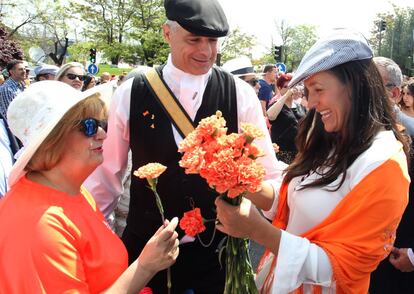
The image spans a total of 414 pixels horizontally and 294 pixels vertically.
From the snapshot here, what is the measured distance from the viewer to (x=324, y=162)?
6.03ft

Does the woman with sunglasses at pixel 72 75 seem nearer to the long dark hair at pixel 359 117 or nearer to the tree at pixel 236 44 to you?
the long dark hair at pixel 359 117

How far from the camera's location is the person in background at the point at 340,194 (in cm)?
148

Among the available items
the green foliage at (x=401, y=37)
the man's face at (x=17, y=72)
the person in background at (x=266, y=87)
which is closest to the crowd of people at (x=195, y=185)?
the man's face at (x=17, y=72)

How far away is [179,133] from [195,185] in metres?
0.28

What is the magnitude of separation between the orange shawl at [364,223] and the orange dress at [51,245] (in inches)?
32.9

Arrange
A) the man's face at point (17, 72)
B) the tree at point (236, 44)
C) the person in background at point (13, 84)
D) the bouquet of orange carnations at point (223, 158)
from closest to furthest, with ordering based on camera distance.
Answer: the bouquet of orange carnations at point (223, 158), the person in background at point (13, 84), the man's face at point (17, 72), the tree at point (236, 44)

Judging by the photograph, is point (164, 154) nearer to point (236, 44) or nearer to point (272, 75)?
point (272, 75)

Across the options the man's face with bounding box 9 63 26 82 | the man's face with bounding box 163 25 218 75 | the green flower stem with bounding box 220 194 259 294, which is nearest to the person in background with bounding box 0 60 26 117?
the man's face with bounding box 9 63 26 82

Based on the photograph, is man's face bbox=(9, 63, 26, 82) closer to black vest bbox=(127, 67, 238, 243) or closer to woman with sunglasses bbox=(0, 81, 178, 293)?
black vest bbox=(127, 67, 238, 243)

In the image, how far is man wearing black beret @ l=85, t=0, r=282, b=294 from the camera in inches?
83.8

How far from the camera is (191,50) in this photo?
84.5 inches

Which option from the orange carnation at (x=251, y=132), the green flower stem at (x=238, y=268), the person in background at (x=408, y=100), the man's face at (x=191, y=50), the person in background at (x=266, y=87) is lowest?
the person in background at (x=266, y=87)

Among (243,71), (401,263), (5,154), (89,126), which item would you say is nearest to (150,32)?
(243,71)

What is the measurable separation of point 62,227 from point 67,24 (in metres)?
33.1
